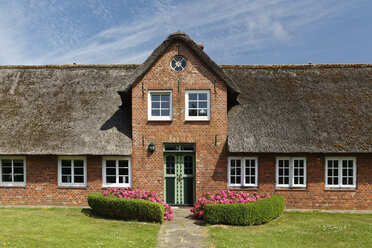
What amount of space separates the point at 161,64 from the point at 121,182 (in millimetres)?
5917

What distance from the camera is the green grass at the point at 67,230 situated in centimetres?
823

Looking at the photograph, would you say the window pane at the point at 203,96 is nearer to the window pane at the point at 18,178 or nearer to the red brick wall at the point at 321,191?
the red brick wall at the point at 321,191

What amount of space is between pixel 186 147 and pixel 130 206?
3.88 meters

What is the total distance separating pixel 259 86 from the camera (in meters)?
15.5

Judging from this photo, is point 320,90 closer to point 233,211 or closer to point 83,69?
point 233,211

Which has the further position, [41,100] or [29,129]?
[41,100]

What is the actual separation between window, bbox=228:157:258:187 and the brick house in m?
0.05

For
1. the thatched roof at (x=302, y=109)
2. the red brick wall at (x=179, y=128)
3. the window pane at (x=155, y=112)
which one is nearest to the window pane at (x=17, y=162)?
the red brick wall at (x=179, y=128)

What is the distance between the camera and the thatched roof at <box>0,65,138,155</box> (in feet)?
43.3

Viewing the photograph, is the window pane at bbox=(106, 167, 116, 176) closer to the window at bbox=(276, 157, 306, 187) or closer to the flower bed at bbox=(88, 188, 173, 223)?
the flower bed at bbox=(88, 188, 173, 223)

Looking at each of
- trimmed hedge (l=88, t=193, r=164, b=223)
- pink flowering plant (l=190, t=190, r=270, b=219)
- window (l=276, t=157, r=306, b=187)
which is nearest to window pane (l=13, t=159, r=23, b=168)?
trimmed hedge (l=88, t=193, r=164, b=223)

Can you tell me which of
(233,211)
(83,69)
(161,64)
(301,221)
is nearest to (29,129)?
(83,69)

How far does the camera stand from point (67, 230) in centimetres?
960

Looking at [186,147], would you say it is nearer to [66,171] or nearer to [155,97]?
[155,97]
